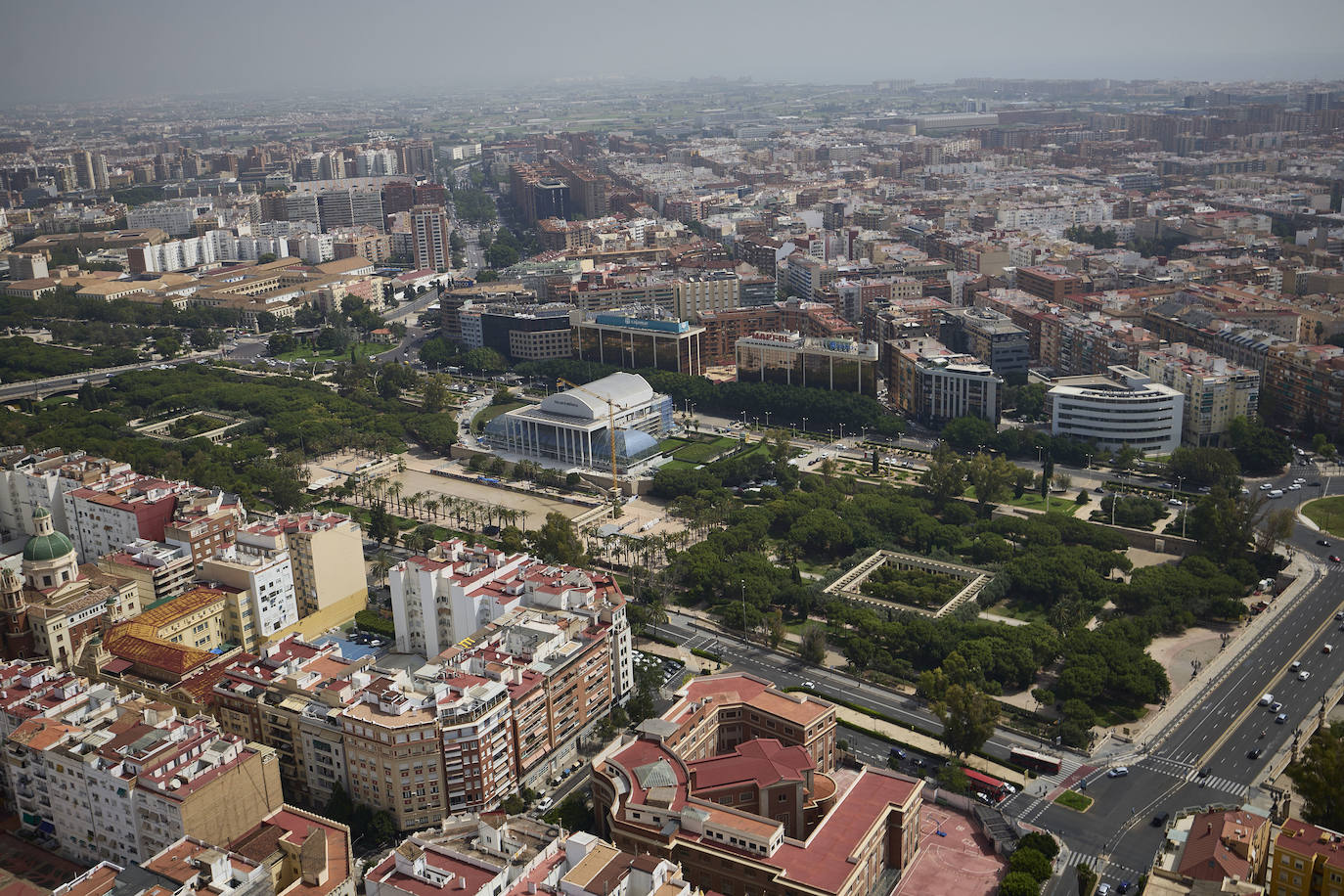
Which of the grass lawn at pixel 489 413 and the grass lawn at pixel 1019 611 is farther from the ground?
the grass lawn at pixel 489 413

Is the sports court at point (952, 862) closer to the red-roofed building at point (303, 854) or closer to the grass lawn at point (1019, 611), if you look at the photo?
the red-roofed building at point (303, 854)

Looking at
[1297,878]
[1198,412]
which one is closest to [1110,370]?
[1198,412]

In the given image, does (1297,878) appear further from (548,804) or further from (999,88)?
(999,88)

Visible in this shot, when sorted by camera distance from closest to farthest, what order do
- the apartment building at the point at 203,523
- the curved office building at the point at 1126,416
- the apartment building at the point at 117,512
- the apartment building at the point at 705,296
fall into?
1. the apartment building at the point at 203,523
2. the apartment building at the point at 117,512
3. the curved office building at the point at 1126,416
4. the apartment building at the point at 705,296

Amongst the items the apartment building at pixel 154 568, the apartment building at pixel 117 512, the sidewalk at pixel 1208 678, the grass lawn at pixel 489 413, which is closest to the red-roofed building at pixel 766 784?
the sidewalk at pixel 1208 678

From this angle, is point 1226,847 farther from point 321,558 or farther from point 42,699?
point 321,558

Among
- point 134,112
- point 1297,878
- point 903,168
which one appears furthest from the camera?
point 134,112
